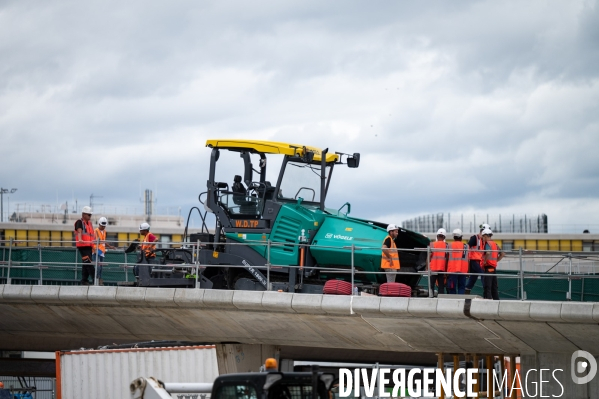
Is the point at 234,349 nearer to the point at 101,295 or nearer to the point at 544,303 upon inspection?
the point at 101,295

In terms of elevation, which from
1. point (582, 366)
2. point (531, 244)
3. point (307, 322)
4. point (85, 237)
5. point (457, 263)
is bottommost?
point (582, 366)

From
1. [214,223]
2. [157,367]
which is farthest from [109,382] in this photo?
[214,223]

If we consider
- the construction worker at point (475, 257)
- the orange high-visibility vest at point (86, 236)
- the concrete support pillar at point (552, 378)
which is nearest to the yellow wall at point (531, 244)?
the construction worker at point (475, 257)

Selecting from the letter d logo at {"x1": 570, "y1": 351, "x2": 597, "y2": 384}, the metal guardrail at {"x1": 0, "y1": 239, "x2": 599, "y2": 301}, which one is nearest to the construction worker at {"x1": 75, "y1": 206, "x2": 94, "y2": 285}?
the metal guardrail at {"x1": 0, "y1": 239, "x2": 599, "y2": 301}

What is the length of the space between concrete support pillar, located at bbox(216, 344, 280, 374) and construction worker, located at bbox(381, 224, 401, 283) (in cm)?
405

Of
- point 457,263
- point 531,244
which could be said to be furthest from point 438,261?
point 531,244

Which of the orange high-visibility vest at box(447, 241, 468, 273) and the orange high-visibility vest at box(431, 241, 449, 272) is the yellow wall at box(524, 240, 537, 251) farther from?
the orange high-visibility vest at box(431, 241, 449, 272)

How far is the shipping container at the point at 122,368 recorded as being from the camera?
20.3m

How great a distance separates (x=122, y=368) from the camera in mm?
20531

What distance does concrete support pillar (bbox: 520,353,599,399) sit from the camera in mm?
17109

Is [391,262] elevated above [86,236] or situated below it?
below

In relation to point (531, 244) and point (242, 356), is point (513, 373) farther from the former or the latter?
point (531, 244)

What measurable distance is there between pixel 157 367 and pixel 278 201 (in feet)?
15.0

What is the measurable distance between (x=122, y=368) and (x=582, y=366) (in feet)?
32.1
